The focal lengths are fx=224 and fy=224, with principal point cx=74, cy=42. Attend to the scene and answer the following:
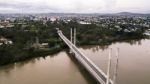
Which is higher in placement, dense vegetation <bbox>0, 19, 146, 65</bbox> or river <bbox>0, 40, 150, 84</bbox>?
dense vegetation <bbox>0, 19, 146, 65</bbox>

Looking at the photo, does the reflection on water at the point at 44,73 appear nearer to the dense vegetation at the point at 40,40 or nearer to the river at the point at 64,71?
the river at the point at 64,71

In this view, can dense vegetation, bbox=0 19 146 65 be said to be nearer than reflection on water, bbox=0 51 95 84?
No

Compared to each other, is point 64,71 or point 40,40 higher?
point 40,40

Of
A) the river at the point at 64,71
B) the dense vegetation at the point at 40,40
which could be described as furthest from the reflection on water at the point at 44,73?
Answer: the dense vegetation at the point at 40,40

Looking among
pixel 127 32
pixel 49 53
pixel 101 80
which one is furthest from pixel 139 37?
pixel 101 80

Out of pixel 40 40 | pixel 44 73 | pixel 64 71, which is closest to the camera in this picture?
pixel 44 73

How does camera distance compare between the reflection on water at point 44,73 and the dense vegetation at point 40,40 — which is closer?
the reflection on water at point 44,73

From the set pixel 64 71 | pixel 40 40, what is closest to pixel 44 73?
pixel 64 71

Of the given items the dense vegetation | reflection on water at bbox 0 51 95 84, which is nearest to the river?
reflection on water at bbox 0 51 95 84

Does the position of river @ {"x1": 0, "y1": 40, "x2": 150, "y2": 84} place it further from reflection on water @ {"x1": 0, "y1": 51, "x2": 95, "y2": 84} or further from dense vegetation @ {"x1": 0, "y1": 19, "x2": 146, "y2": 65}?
dense vegetation @ {"x1": 0, "y1": 19, "x2": 146, "y2": 65}

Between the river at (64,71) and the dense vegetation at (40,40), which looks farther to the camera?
the dense vegetation at (40,40)

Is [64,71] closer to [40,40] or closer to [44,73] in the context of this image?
[44,73]

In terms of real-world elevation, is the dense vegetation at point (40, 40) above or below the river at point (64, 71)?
above
